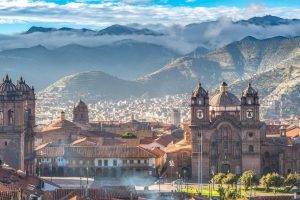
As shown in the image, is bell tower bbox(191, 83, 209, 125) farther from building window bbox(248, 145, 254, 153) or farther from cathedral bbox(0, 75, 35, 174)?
A: cathedral bbox(0, 75, 35, 174)

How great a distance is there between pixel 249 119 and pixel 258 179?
926 centimetres

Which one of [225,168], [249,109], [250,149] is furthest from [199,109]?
[225,168]

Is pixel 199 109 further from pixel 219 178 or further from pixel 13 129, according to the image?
pixel 13 129

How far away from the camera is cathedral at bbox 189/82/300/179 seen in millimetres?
107875

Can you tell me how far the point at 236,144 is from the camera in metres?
109

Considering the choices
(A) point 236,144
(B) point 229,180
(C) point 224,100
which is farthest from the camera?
(C) point 224,100

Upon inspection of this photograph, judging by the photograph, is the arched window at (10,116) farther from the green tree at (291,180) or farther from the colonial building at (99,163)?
the green tree at (291,180)

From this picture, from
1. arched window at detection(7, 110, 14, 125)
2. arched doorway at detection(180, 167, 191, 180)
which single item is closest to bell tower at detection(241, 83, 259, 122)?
arched doorway at detection(180, 167, 191, 180)

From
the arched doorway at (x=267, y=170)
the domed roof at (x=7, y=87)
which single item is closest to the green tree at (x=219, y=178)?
the arched doorway at (x=267, y=170)

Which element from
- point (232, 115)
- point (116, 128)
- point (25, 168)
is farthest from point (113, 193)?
point (116, 128)

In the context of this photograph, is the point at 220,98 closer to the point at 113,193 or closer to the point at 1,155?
the point at 1,155

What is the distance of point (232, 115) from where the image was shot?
4343 inches

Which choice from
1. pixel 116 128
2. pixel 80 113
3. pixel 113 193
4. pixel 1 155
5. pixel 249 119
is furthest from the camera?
pixel 116 128

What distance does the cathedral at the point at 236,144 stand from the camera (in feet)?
354
